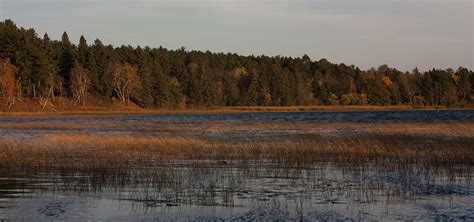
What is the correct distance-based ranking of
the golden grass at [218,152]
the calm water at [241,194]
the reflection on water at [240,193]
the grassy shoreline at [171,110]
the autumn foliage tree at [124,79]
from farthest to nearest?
the autumn foliage tree at [124,79], the grassy shoreline at [171,110], the golden grass at [218,152], the reflection on water at [240,193], the calm water at [241,194]

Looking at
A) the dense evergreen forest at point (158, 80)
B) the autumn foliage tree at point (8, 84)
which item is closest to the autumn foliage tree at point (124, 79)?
the dense evergreen forest at point (158, 80)

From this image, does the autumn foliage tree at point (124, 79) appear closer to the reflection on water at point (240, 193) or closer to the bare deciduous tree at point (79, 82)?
the bare deciduous tree at point (79, 82)

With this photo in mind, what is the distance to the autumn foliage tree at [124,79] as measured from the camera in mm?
140625

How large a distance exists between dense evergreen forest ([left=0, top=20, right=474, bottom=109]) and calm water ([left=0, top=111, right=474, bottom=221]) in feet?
320

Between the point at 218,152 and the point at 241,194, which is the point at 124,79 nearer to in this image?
Answer: the point at 218,152

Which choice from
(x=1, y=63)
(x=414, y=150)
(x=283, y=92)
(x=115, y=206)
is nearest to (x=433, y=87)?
(x=283, y=92)

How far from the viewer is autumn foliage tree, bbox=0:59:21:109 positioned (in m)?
115

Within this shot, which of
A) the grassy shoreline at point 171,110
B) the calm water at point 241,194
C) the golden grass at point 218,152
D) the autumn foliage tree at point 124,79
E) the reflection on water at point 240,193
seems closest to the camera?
the calm water at point 241,194

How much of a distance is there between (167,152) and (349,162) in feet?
30.9

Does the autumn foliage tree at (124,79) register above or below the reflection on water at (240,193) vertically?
above

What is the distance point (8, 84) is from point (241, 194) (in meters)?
103

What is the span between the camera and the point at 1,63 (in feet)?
381

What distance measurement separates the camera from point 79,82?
130250 mm

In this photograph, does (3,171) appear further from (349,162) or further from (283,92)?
(283,92)
